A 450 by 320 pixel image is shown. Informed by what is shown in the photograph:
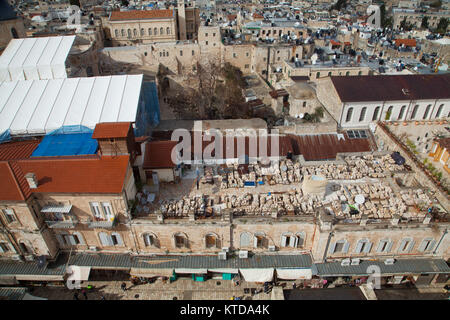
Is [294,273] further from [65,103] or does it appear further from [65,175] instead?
[65,103]

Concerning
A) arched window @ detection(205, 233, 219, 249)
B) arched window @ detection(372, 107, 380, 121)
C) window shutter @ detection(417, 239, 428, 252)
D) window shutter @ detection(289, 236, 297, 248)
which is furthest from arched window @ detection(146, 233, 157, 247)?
arched window @ detection(372, 107, 380, 121)

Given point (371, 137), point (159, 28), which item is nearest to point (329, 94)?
point (371, 137)

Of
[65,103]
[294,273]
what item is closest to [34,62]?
[65,103]

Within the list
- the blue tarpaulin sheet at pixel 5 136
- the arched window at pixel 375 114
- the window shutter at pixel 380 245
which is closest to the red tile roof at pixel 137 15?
the blue tarpaulin sheet at pixel 5 136

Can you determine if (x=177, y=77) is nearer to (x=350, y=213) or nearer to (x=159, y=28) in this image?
(x=159, y=28)

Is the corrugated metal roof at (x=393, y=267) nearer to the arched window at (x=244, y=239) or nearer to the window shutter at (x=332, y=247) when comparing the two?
the window shutter at (x=332, y=247)

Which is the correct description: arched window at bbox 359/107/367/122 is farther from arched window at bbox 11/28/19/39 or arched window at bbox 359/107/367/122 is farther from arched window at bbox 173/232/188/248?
arched window at bbox 11/28/19/39
